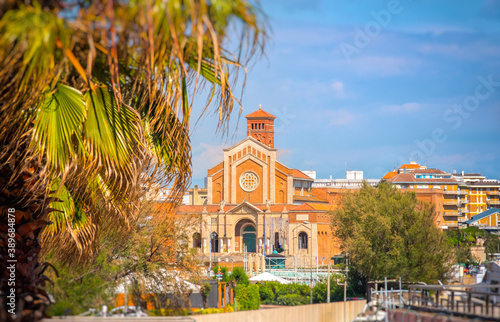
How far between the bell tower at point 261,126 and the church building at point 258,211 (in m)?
10.3

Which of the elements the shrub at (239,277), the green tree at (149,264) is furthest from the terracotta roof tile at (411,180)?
the green tree at (149,264)

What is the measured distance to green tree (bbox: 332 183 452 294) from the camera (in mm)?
36875

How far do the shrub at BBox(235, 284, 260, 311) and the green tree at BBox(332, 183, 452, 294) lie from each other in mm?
7879

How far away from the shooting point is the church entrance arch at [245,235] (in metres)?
82.6

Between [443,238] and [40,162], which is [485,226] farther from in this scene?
[40,162]

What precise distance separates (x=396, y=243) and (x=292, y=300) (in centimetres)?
700

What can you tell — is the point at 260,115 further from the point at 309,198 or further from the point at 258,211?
the point at 258,211

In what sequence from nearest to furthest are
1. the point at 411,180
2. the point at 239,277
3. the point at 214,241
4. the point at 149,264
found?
1. the point at 149,264
2. the point at 239,277
3. the point at 214,241
4. the point at 411,180

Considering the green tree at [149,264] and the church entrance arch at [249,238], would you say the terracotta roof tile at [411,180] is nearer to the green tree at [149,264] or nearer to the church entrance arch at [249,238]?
the church entrance arch at [249,238]

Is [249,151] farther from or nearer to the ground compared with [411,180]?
farther from the ground

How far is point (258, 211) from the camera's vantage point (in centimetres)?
8125

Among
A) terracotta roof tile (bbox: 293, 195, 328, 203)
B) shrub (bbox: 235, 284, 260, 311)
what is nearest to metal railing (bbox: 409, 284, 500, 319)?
shrub (bbox: 235, 284, 260, 311)

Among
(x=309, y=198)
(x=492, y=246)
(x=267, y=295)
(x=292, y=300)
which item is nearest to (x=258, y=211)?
(x=309, y=198)

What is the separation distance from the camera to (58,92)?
5668 millimetres
